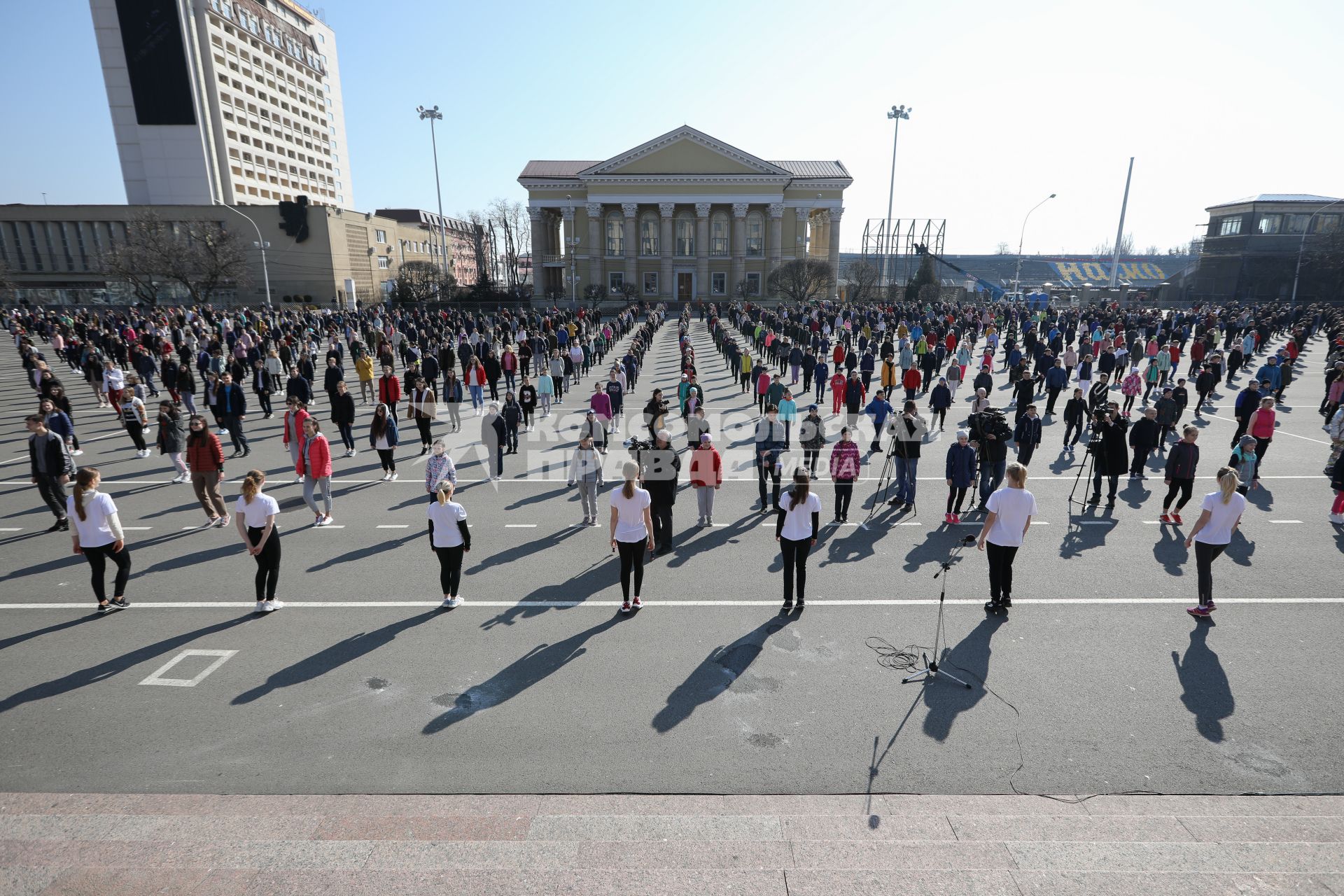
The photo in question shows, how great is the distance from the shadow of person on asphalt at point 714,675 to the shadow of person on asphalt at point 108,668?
15.8 ft

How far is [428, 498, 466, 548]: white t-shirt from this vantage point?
6.93 meters

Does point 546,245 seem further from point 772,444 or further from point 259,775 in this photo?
point 259,775

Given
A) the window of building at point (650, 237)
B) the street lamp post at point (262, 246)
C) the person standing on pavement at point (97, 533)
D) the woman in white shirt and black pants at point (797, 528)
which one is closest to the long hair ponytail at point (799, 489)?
the woman in white shirt and black pants at point (797, 528)

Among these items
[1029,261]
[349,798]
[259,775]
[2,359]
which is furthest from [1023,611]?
[1029,261]

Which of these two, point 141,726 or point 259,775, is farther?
point 141,726

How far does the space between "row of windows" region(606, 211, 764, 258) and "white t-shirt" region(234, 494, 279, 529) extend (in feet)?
223

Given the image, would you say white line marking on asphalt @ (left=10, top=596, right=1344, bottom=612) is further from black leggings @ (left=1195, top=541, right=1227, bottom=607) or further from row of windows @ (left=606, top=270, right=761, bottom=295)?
row of windows @ (left=606, top=270, right=761, bottom=295)

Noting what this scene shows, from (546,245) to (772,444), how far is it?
69060mm

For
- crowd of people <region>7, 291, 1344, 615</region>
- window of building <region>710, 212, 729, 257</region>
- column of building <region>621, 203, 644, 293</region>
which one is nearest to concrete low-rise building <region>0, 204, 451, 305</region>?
column of building <region>621, 203, 644, 293</region>

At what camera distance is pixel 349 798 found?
15.0ft

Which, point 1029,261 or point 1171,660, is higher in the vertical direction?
point 1029,261

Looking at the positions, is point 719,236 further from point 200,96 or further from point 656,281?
point 200,96

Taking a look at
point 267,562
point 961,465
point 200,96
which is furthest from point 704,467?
point 200,96

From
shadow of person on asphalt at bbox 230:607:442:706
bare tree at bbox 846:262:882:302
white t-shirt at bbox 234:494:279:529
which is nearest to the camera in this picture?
shadow of person on asphalt at bbox 230:607:442:706
